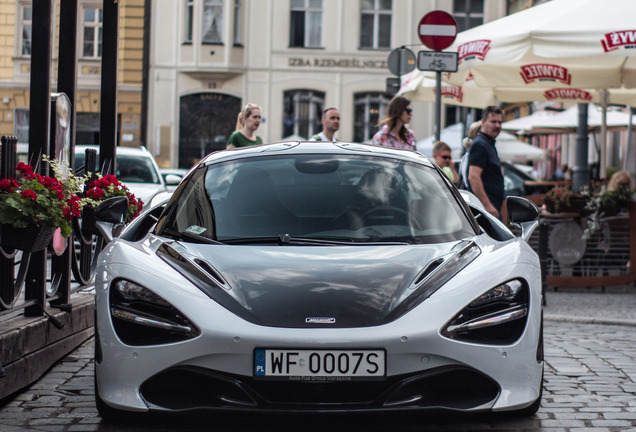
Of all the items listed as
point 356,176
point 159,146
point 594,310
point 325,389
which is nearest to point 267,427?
point 325,389

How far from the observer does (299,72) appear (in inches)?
1635

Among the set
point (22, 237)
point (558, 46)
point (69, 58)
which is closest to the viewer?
point (22, 237)

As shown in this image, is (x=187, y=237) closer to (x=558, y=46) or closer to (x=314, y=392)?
(x=314, y=392)

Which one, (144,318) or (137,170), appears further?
(137,170)

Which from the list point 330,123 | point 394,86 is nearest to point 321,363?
point 330,123

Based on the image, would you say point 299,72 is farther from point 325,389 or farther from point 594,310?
point 325,389

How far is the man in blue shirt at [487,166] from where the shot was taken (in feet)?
34.3

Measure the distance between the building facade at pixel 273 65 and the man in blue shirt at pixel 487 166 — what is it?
2987 cm

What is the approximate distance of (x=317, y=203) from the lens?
5809 mm

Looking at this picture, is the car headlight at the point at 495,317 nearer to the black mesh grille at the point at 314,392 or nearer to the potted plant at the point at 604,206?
the black mesh grille at the point at 314,392

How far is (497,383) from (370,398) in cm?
57

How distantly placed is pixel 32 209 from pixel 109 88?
12.5ft

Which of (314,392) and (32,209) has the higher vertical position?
(32,209)

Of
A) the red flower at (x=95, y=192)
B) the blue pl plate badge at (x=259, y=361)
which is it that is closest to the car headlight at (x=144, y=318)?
the blue pl plate badge at (x=259, y=361)
